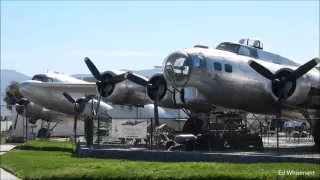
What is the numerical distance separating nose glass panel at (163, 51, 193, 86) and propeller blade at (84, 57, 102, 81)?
704cm

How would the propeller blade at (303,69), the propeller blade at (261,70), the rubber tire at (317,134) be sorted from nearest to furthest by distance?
the rubber tire at (317,134)
the propeller blade at (303,69)
the propeller blade at (261,70)

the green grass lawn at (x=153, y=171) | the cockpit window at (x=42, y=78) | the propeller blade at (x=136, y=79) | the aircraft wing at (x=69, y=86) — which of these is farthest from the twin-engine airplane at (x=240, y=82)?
the cockpit window at (x=42, y=78)

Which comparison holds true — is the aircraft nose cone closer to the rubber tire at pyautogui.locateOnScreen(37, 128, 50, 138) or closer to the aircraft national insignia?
the rubber tire at pyautogui.locateOnScreen(37, 128, 50, 138)

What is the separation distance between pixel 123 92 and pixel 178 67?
708 centimetres

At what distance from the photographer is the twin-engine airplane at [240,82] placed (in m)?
22.2

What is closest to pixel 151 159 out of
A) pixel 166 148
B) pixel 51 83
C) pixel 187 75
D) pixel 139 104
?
pixel 166 148

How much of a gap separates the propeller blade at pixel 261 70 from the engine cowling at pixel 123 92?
7.59 m

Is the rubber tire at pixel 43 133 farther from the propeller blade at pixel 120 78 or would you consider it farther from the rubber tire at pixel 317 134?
the rubber tire at pixel 317 134

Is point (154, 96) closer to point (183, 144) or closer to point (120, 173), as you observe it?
point (183, 144)

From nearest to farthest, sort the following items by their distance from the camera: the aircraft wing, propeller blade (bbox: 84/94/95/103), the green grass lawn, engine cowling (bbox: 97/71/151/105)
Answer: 1. the green grass lawn
2. engine cowling (bbox: 97/71/151/105)
3. the aircraft wing
4. propeller blade (bbox: 84/94/95/103)

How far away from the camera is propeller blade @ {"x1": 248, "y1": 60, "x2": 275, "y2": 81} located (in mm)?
22375

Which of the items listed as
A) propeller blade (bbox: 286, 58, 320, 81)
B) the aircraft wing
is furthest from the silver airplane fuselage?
the aircraft wing

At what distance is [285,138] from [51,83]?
689 inches

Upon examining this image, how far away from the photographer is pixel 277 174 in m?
13.2
